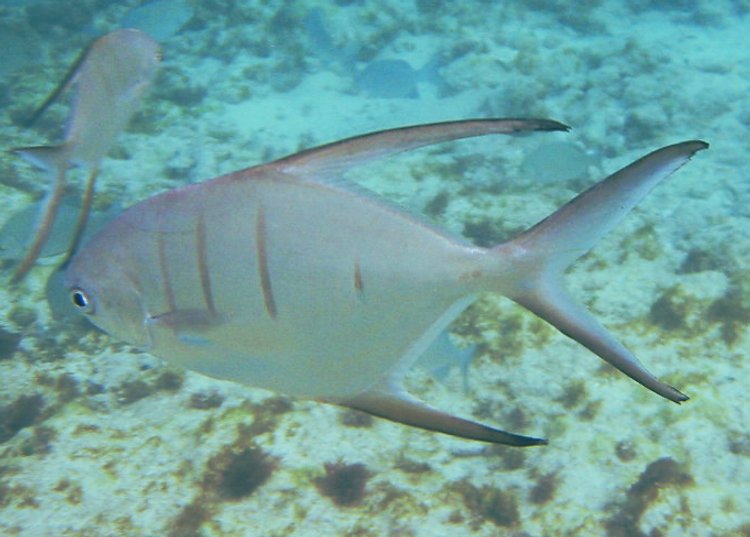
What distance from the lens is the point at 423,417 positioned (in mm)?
1152

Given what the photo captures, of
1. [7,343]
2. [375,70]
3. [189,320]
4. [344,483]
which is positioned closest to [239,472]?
[344,483]

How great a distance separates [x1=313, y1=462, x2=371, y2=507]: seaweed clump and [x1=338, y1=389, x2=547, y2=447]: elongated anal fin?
6.01 feet

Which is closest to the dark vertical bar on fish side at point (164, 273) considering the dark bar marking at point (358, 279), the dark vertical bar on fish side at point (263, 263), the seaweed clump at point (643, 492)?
the dark vertical bar on fish side at point (263, 263)

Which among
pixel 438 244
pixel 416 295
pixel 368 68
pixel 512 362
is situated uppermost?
pixel 438 244

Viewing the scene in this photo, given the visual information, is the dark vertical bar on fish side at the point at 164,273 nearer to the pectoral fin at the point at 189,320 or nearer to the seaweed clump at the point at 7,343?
the pectoral fin at the point at 189,320

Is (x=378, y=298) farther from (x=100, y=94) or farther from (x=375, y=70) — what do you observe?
(x=375, y=70)

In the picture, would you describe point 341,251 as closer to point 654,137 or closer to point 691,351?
point 691,351

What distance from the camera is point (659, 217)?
4.96 meters

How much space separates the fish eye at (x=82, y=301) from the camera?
1413 mm

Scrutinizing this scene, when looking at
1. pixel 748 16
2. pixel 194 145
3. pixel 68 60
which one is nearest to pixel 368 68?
pixel 194 145

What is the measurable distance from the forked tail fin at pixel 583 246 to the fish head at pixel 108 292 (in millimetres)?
804

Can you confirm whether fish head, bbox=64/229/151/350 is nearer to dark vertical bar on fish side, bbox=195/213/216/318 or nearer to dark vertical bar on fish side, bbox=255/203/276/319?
dark vertical bar on fish side, bbox=195/213/216/318

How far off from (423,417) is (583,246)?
43 centimetres

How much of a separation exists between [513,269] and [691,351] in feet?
9.87
